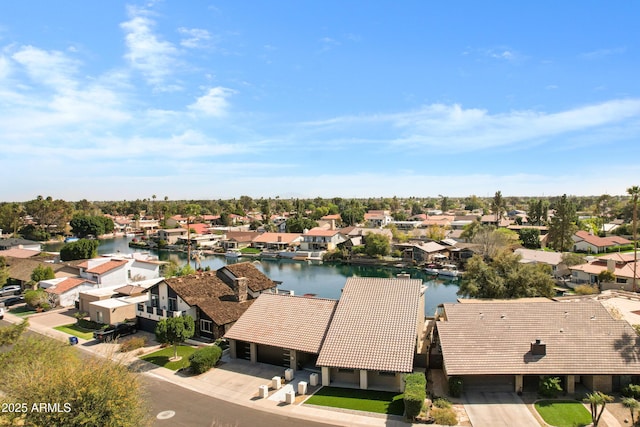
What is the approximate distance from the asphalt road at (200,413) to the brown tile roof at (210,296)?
8.02 m

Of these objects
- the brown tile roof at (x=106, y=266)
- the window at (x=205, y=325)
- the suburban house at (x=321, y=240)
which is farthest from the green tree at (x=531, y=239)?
the brown tile roof at (x=106, y=266)

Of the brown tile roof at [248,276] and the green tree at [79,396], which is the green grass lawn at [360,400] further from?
the brown tile roof at [248,276]

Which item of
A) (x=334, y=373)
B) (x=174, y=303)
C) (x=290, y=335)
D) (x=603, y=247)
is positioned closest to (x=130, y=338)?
(x=174, y=303)

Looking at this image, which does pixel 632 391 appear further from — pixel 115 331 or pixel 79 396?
pixel 115 331

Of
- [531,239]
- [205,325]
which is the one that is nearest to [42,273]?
[205,325]

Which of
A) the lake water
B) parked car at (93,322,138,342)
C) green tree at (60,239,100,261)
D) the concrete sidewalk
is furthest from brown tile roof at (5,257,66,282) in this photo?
the lake water

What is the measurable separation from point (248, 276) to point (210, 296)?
5119mm

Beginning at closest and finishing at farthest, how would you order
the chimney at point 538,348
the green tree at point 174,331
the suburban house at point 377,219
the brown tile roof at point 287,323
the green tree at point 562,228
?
1. the chimney at point 538,348
2. the brown tile roof at point 287,323
3. the green tree at point 174,331
4. the green tree at point 562,228
5. the suburban house at point 377,219

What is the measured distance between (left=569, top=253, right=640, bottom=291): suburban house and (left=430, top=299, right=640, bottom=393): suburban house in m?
35.8

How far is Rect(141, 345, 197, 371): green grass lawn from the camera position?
27.3 m

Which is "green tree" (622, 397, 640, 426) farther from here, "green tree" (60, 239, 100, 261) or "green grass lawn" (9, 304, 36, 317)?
"green tree" (60, 239, 100, 261)

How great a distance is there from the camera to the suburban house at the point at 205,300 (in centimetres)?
3156

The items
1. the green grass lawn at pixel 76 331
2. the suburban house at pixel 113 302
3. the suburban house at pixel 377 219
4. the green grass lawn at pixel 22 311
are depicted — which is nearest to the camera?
the green grass lawn at pixel 76 331

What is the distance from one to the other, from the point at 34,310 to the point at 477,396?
4481 centimetres
